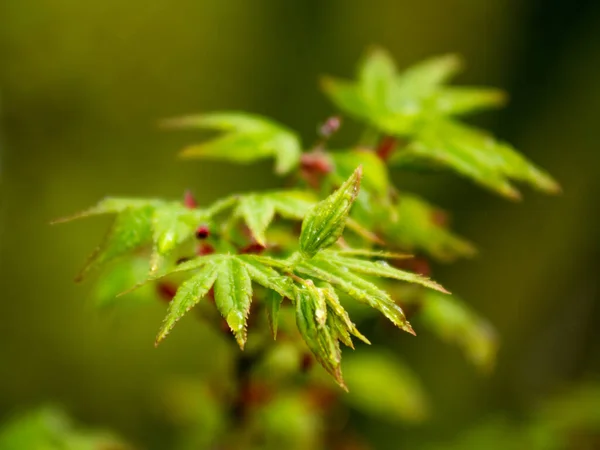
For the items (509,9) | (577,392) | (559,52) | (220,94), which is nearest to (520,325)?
(577,392)

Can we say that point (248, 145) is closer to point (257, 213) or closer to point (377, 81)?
Result: point (257, 213)

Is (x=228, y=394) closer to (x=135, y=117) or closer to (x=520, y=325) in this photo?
(x=135, y=117)

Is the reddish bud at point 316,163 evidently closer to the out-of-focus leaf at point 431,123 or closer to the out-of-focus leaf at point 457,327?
the out-of-focus leaf at point 431,123

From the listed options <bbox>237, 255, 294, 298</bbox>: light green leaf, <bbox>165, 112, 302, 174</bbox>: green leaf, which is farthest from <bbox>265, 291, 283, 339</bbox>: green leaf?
<bbox>165, 112, 302, 174</bbox>: green leaf

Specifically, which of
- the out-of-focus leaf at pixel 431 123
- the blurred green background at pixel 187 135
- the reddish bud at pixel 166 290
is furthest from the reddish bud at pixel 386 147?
the blurred green background at pixel 187 135

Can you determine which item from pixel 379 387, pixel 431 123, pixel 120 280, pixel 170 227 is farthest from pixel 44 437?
pixel 431 123
